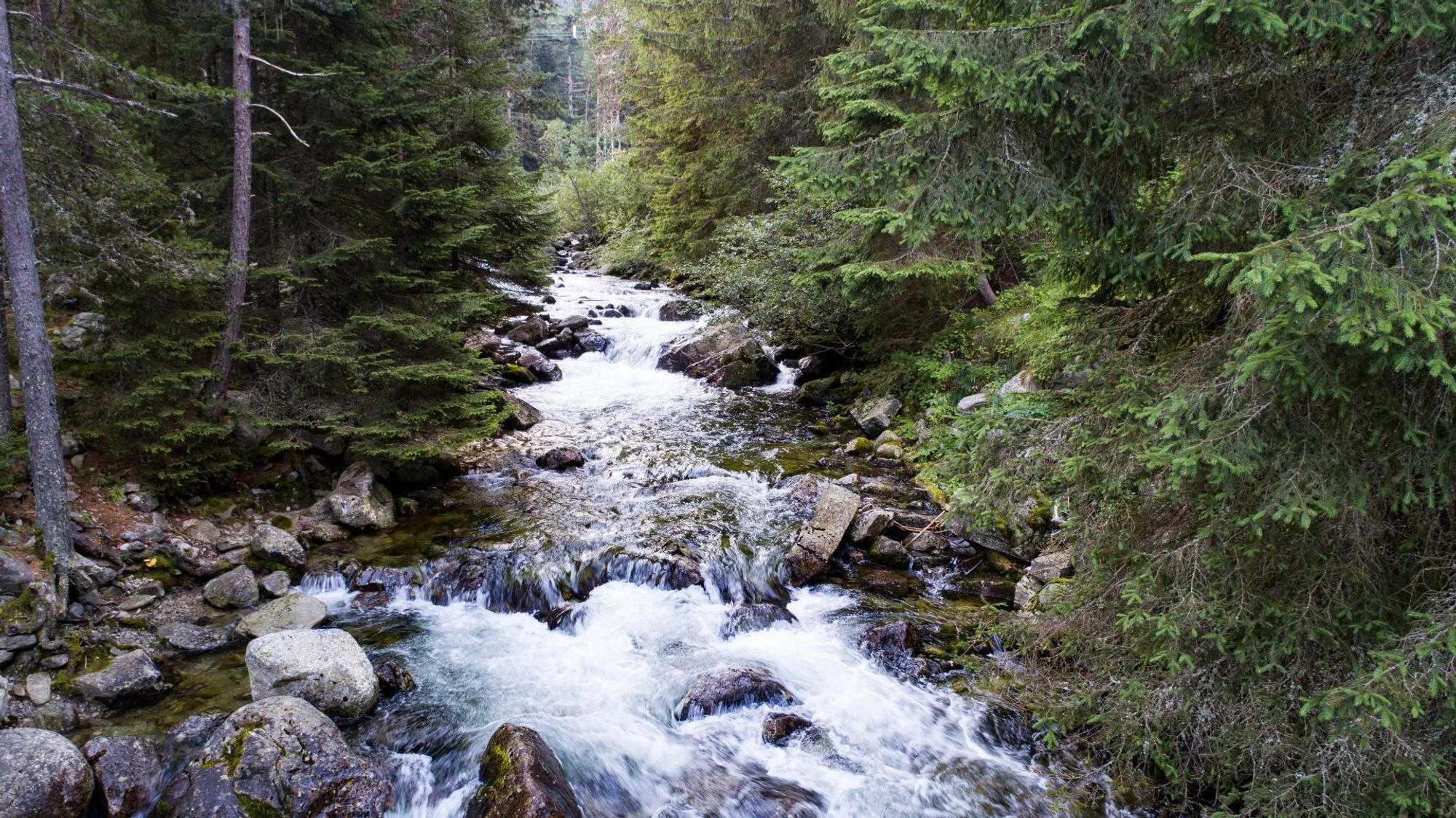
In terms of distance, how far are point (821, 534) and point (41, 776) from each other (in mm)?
7512

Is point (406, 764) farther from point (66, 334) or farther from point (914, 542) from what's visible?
point (66, 334)

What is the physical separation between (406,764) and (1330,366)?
6745 millimetres

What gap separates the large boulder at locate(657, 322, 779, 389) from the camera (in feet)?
57.9

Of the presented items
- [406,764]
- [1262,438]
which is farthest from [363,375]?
[1262,438]

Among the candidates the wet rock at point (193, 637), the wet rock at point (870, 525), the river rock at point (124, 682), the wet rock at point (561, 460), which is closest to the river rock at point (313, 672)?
the river rock at point (124, 682)

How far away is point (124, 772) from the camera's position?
5.14 m

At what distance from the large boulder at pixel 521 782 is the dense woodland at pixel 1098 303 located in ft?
12.2

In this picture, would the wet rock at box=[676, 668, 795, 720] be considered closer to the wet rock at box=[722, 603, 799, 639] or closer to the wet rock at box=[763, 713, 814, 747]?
the wet rock at box=[763, 713, 814, 747]

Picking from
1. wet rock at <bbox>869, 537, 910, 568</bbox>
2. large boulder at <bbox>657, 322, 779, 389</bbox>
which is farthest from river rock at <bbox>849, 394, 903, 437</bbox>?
wet rock at <bbox>869, 537, 910, 568</bbox>

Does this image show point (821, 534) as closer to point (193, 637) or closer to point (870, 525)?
point (870, 525)

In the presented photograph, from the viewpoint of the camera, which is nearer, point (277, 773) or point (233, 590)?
point (277, 773)

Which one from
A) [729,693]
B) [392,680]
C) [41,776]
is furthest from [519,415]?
[41,776]

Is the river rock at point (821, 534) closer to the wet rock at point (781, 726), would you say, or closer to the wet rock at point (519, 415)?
the wet rock at point (781, 726)

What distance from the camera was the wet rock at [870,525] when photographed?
9305mm
